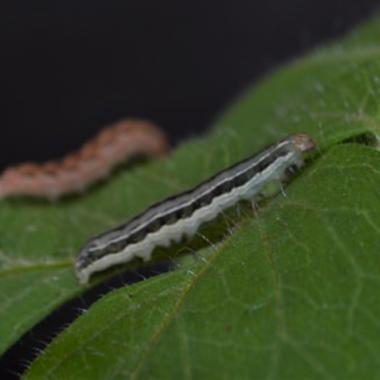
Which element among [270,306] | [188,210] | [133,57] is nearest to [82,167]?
[188,210]

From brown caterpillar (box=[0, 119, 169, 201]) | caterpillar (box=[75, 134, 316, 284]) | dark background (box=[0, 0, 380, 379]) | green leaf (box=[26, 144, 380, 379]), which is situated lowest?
green leaf (box=[26, 144, 380, 379])

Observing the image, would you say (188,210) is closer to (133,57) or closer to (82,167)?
(82,167)

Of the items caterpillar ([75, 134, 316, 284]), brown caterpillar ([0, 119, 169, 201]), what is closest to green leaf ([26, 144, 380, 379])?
caterpillar ([75, 134, 316, 284])

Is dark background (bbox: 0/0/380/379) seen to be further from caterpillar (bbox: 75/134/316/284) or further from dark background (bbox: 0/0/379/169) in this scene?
caterpillar (bbox: 75/134/316/284)

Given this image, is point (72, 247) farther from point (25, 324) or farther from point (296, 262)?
point (296, 262)

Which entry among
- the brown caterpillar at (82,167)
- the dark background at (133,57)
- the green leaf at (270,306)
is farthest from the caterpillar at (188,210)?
the dark background at (133,57)
